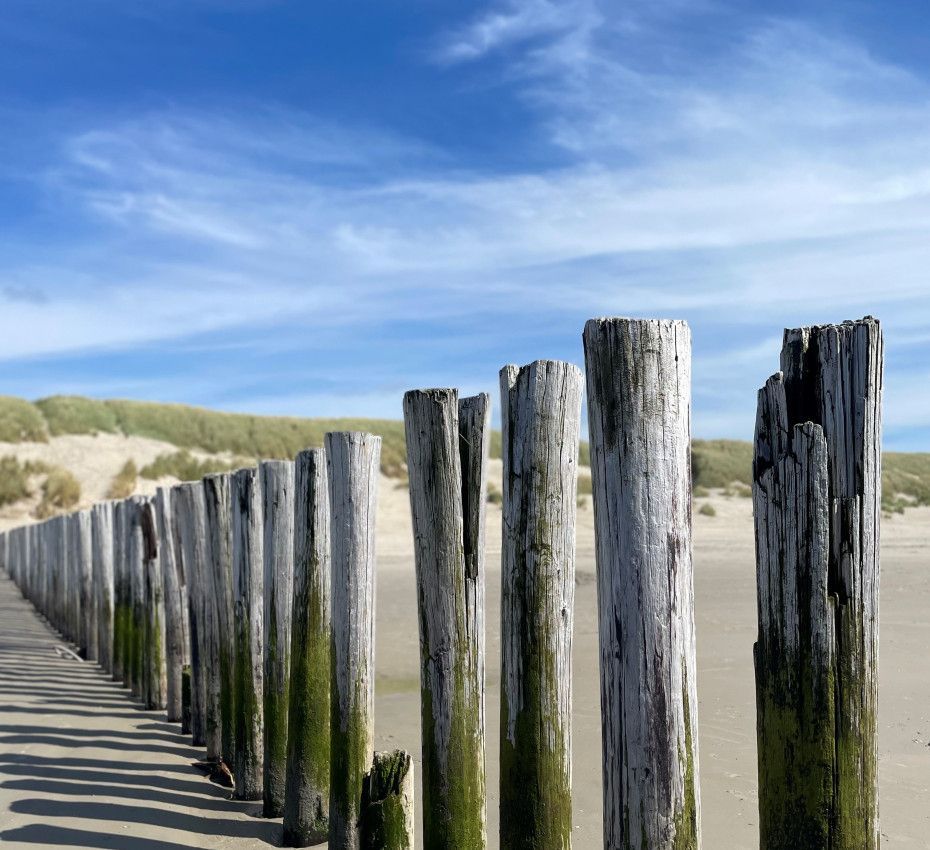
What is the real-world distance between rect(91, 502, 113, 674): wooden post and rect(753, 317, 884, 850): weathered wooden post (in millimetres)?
8045

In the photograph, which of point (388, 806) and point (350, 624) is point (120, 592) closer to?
point (350, 624)

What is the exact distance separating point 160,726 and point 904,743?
4.66m

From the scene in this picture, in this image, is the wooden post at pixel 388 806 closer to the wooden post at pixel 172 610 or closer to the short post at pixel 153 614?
the wooden post at pixel 172 610

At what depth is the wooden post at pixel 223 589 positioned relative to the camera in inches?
217

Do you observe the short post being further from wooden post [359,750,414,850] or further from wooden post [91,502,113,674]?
wooden post [359,750,414,850]

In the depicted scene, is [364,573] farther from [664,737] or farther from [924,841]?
[924,841]

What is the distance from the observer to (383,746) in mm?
6109

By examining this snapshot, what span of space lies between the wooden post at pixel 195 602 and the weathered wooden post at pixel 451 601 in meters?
2.76

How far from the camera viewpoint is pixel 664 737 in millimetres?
2697

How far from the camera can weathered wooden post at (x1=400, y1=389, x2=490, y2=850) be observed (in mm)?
3451

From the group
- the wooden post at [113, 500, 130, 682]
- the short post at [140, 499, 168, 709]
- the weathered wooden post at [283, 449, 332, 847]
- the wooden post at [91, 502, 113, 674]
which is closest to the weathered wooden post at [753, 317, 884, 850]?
the weathered wooden post at [283, 449, 332, 847]

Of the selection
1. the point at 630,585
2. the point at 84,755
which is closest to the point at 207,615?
the point at 84,755

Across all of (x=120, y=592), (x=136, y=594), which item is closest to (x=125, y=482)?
(x=120, y=592)

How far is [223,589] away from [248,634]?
1.54ft
